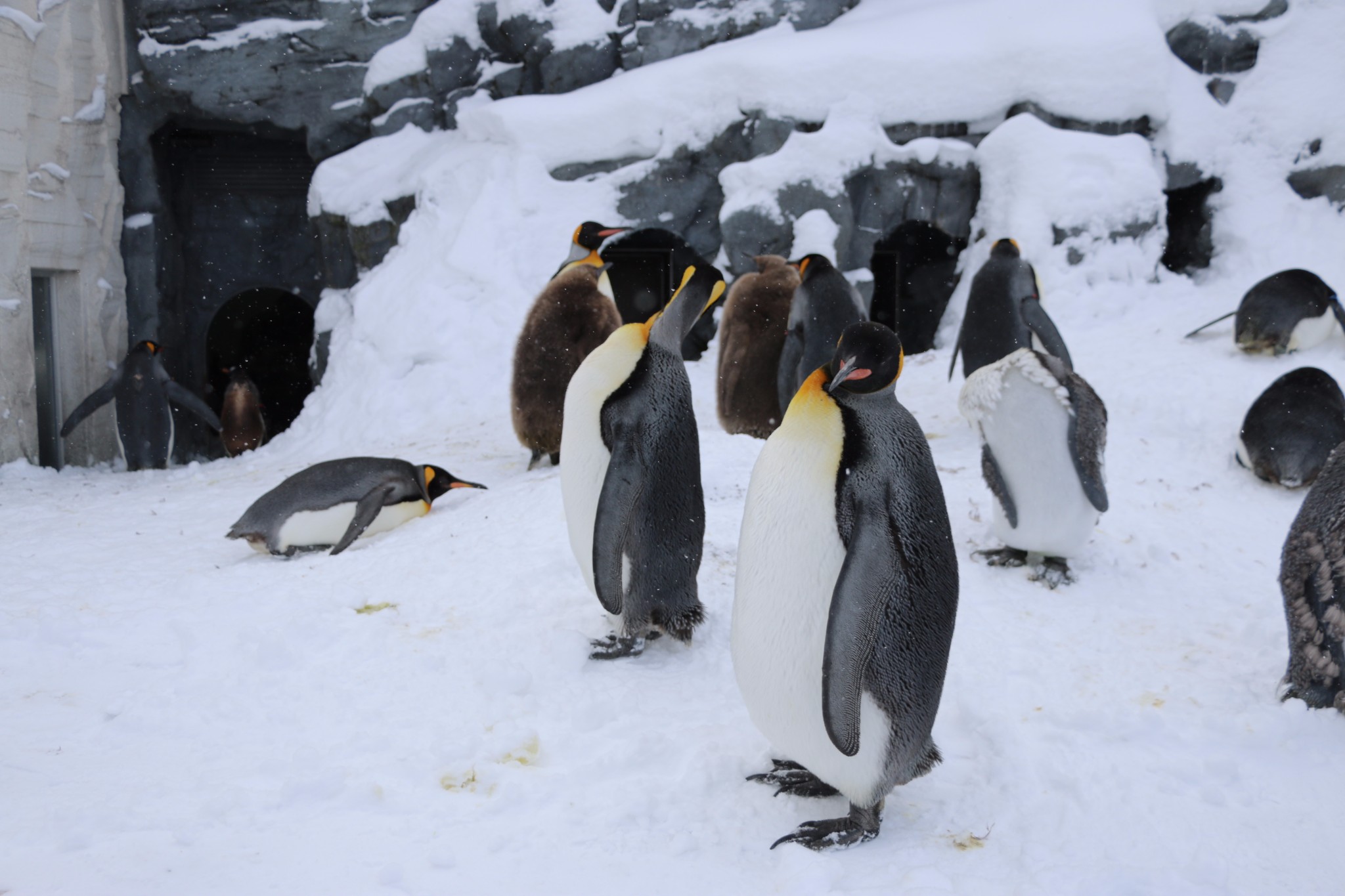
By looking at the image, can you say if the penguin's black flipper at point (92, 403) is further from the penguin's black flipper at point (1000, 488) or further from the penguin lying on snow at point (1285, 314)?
the penguin lying on snow at point (1285, 314)

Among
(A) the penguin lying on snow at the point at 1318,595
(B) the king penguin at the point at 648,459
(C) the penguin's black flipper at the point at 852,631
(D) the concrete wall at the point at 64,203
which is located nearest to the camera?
(C) the penguin's black flipper at the point at 852,631

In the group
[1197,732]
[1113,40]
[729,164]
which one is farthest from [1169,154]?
[1197,732]

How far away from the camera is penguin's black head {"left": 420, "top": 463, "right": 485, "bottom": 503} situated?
4.16 m

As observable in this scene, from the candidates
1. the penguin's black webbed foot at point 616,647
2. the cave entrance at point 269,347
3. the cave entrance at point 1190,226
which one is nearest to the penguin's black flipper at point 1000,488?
the penguin's black webbed foot at point 616,647

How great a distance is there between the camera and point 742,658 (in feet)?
6.10

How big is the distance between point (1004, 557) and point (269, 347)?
11.2 m

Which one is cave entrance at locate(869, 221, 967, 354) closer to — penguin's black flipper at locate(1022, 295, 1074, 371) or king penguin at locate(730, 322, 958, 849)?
penguin's black flipper at locate(1022, 295, 1074, 371)

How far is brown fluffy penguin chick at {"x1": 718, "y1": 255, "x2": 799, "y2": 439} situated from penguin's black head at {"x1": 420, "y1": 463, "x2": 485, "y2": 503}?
1548 mm

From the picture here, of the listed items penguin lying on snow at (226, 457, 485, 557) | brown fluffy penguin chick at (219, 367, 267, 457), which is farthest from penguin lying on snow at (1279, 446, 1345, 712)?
brown fluffy penguin chick at (219, 367, 267, 457)

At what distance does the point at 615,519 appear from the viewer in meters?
2.31

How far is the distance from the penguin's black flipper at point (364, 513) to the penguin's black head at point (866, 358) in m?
2.48

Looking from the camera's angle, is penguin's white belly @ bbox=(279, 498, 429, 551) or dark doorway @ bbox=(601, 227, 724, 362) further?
dark doorway @ bbox=(601, 227, 724, 362)

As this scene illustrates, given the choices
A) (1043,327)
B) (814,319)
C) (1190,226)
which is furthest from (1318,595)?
(1190,226)

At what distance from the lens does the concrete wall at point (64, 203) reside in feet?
22.0
